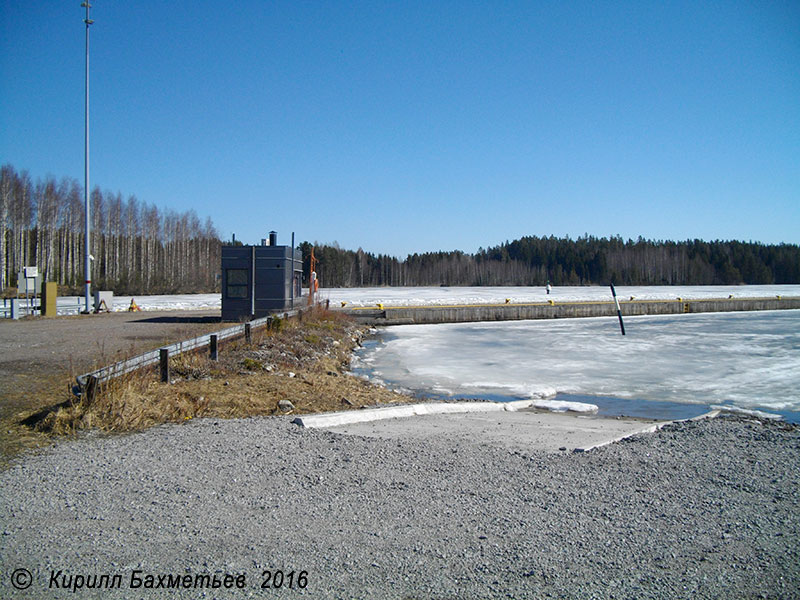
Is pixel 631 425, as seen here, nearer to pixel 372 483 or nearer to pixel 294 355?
pixel 372 483

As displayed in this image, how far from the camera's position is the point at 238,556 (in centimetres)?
363

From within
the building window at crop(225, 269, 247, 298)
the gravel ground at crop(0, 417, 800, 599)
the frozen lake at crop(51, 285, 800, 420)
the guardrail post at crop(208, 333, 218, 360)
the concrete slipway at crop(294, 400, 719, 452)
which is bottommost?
the frozen lake at crop(51, 285, 800, 420)

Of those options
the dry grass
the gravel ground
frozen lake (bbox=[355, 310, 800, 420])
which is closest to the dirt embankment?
the dry grass

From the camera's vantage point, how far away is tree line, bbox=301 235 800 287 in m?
115

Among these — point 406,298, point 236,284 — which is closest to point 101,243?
point 406,298

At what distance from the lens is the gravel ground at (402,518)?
344 centimetres

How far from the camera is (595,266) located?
127 meters

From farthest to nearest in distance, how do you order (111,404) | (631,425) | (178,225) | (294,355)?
(178,225)
(294,355)
(631,425)
(111,404)

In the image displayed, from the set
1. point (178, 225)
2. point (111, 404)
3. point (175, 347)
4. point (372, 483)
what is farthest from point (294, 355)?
point (178, 225)

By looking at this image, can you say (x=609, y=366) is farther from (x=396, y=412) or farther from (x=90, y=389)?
(x=90, y=389)

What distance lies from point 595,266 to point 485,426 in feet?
413

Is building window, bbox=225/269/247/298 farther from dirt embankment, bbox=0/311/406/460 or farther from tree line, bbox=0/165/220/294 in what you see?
tree line, bbox=0/165/220/294

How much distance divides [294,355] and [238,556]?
36.6 feet

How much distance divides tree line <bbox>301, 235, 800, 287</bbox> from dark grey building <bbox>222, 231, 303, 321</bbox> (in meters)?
81.6
